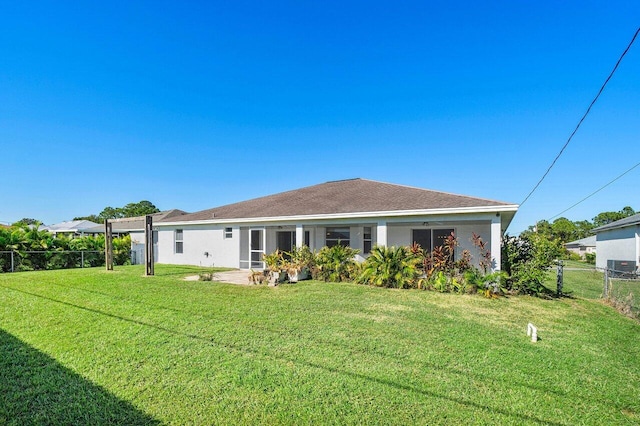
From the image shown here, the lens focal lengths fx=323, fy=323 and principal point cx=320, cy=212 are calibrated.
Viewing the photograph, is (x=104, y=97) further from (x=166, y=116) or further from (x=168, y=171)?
(x=168, y=171)

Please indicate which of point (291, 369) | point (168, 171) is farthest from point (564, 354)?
point (168, 171)

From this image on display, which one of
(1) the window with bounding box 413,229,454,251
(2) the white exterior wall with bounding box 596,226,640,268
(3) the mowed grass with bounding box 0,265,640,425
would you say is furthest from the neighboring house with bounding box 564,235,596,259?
(3) the mowed grass with bounding box 0,265,640,425

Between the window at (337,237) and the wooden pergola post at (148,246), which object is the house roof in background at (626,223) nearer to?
the window at (337,237)

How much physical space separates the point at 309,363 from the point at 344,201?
35.2 feet

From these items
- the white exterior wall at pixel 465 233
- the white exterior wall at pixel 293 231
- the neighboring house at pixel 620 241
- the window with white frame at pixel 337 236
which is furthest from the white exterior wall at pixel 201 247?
the neighboring house at pixel 620 241

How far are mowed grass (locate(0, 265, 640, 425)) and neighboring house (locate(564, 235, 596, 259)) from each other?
3965 centimetres

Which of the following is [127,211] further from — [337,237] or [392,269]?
[392,269]

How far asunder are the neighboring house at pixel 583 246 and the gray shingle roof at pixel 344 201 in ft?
108

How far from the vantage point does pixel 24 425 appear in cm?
308

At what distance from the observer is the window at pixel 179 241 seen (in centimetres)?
1894

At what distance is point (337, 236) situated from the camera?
15180 mm

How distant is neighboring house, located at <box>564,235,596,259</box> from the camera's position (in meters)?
43.2

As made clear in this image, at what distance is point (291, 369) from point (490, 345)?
341cm

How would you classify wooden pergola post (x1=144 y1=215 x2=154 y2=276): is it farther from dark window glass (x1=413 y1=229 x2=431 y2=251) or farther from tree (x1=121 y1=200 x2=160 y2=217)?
tree (x1=121 y1=200 x2=160 y2=217)
